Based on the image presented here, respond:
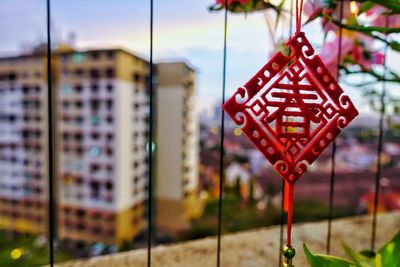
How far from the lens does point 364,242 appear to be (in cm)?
88

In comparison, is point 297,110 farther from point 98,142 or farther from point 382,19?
point 98,142

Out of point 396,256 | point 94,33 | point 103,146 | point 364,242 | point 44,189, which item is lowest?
point 44,189

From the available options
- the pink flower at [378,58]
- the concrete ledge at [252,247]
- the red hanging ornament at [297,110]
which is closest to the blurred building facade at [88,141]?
the concrete ledge at [252,247]

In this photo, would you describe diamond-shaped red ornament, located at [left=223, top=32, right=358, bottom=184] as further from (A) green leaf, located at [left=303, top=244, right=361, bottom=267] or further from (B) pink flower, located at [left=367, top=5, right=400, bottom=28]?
(B) pink flower, located at [left=367, top=5, right=400, bottom=28]

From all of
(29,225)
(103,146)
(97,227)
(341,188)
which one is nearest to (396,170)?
(341,188)

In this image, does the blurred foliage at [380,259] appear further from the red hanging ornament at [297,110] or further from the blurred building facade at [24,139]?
the blurred building facade at [24,139]

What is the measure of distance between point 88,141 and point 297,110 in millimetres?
15604

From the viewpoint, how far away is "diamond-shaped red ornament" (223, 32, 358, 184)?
387 millimetres

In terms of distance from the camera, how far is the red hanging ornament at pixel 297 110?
387 mm

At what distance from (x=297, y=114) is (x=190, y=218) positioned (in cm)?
1744

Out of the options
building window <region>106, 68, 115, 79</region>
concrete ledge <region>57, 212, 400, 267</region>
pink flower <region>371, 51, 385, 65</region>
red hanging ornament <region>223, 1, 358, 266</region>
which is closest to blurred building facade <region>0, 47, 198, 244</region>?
building window <region>106, 68, 115, 79</region>

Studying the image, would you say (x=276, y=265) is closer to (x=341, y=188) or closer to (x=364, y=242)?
(x=364, y=242)

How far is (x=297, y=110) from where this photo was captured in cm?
40

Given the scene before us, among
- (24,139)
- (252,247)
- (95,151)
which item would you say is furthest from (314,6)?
(24,139)
